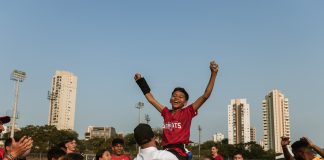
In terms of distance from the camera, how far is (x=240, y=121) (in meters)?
152

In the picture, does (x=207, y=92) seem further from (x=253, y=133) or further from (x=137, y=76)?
(x=253, y=133)

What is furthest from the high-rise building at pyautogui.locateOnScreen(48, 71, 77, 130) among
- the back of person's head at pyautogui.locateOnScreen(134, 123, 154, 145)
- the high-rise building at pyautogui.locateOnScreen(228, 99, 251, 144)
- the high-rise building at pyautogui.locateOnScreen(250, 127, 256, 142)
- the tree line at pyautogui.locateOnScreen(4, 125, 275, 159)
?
the back of person's head at pyautogui.locateOnScreen(134, 123, 154, 145)

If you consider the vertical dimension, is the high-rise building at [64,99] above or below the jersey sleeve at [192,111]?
above

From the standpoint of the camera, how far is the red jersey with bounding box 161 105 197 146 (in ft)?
20.5

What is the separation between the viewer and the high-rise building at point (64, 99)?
161 m

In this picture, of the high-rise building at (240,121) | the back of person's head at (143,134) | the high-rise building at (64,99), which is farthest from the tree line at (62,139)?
the high-rise building at (64,99)

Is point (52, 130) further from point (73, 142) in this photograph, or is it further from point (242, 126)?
point (242, 126)

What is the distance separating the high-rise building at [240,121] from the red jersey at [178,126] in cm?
14601

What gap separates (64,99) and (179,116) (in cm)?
16416

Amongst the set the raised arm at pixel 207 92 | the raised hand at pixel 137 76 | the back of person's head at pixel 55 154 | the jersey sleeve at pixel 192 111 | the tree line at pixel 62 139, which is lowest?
the tree line at pixel 62 139

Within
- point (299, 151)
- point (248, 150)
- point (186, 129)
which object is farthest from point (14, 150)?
point (248, 150)

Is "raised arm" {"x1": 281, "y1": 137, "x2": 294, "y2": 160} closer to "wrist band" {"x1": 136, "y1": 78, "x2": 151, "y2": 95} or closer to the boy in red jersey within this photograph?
the boy in red jersey

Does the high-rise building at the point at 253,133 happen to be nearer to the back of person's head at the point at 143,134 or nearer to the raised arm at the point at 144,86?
the raised arm at the point at 144,86

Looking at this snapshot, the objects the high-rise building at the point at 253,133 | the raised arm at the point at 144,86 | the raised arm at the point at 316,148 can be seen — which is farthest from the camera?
the high-rise building at the point at 253,133
